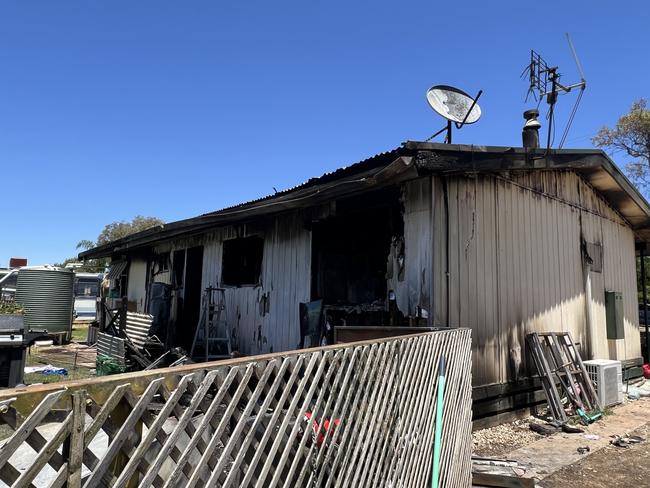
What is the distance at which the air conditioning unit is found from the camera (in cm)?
734

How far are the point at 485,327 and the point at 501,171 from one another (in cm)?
228

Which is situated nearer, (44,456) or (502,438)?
(44,456)

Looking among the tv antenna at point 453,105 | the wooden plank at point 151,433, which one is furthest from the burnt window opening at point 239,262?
the wooden plank at point 151,433

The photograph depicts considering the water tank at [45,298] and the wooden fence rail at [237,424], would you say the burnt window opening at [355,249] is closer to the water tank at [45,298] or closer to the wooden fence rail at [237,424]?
the wooden fence rail at [237,424]

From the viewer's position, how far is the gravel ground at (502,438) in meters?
5.41

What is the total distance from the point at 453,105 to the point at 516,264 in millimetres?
2608

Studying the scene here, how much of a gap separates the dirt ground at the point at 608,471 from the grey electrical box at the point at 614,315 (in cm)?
433

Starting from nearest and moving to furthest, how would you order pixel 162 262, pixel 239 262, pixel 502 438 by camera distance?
pixel 502 438
pixel 239 262
pixel 162 262

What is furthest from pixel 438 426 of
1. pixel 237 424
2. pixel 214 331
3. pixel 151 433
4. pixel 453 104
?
pixel 214 331

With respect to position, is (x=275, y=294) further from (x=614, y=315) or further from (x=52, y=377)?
(x=614, y=315)

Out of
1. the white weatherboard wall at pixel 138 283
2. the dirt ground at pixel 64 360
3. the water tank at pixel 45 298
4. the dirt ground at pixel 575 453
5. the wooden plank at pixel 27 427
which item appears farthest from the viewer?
the water tank at pixel 45 298

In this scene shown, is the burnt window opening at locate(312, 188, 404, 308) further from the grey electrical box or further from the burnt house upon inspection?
the grey electrical box

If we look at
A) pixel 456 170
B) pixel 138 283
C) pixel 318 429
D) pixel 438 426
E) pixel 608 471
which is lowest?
pixel 608 471

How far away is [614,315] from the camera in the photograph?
31.1 ft
